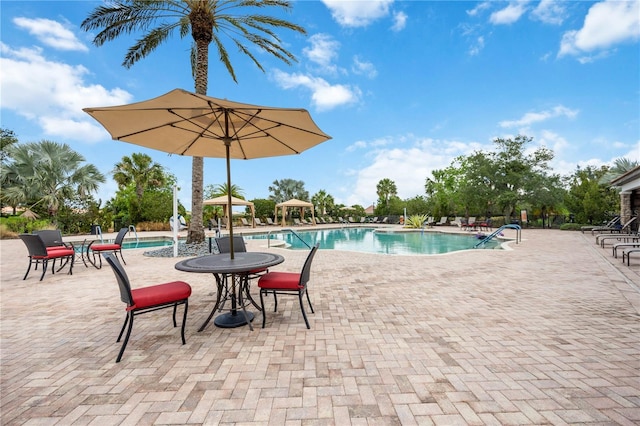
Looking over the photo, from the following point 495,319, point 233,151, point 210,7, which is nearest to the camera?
point 495,319

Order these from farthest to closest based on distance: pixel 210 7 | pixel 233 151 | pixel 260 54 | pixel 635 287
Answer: pixel 260 54 < pixel 210 7 < pixel 635 287 < pixel 233 151

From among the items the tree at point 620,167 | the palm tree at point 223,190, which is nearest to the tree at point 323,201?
the palm tree at point 223,190

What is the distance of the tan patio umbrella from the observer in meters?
2.65

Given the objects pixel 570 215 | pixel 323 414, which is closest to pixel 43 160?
pixel 323 414

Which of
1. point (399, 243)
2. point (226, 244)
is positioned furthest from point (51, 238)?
point (399, 243)

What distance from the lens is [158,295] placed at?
2.78 m

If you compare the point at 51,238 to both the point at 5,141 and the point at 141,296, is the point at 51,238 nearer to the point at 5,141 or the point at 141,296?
the point at 141,296

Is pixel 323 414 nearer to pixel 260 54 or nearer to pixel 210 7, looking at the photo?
pixel 210 7

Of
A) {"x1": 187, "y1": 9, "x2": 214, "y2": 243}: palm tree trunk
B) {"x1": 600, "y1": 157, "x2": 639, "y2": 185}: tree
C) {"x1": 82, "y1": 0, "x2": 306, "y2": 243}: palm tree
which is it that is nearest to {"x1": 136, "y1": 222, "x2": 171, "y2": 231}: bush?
{"x1": 82, "y1": 0, "x2": 306, "y2": 243}: palm tree

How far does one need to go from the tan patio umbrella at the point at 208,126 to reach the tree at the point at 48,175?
1807cm

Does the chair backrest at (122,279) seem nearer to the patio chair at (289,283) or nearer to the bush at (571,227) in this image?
the patio chair at (289,283)

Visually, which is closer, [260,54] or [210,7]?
[210,7]

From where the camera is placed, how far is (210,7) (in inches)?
364

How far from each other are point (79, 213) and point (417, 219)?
21353mm
